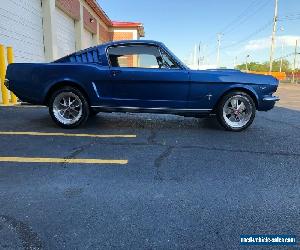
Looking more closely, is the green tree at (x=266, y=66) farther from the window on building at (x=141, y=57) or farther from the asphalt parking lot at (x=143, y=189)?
the asphalt parking lot at (x=143, y=189)

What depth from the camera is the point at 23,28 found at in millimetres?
10289

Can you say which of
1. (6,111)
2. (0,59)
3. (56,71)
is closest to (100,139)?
(56,71)

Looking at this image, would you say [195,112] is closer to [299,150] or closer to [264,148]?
[264,148]

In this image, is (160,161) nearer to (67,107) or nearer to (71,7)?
(67,107)

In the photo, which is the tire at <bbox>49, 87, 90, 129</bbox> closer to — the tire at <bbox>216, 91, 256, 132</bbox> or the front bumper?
the tire at <bbox>216, 91, 256, 132</bbox>

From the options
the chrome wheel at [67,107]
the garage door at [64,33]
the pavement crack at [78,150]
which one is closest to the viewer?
the pavement crack at [78,150]

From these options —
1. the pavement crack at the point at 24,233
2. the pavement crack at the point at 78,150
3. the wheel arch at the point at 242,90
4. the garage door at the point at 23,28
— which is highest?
the garage door at the point at 23,28

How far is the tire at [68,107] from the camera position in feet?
17.4

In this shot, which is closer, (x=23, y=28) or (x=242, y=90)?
(x=242, y=90)

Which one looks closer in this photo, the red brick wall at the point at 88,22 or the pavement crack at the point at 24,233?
the pavement crack at the point at 24,233

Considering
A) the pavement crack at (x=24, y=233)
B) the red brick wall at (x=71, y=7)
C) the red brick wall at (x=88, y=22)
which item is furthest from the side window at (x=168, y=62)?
the red brick wall at (x=88, y=22)

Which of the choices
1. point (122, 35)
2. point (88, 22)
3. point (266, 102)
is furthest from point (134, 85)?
point (122, 35)

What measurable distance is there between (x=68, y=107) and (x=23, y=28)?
655 cm

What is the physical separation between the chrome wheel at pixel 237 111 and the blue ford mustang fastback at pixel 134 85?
18 mm
